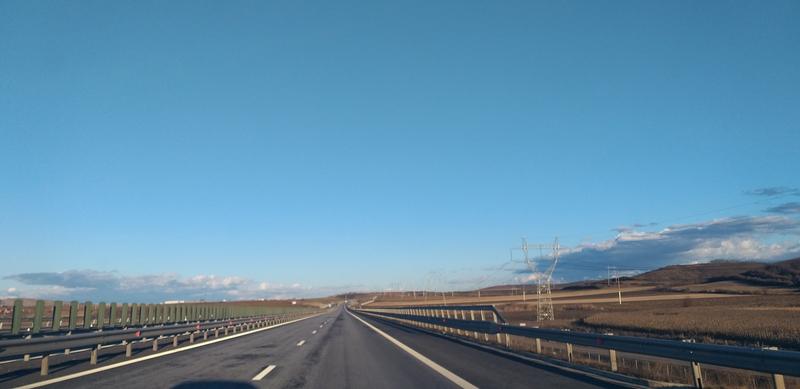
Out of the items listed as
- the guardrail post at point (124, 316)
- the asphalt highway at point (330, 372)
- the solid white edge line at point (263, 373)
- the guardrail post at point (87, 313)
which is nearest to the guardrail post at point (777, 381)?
the asphalt highway at point (330, 372)

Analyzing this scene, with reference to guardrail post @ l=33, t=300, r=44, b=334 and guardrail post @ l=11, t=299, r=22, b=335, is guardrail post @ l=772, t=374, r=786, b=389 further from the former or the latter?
guardrail post @ l=33, t=300, r=44, b=334

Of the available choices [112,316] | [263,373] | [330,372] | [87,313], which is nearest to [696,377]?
[330,372]

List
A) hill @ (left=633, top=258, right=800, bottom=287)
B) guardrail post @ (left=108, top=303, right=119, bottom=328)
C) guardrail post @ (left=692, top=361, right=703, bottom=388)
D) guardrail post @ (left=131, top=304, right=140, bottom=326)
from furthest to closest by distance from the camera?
hill @ (left=633, top=258, right=800, bottom=287) < guardrail post @ (left=131, top=304, right=140, bottom=326) < guardrail post @ (left=108, top=303, right=119, bottom=328) < guardrail post @ (left=692, top=361, right=703, bottom=388)

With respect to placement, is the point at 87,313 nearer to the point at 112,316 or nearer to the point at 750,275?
the point at 112,316

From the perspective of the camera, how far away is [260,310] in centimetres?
A: 10644

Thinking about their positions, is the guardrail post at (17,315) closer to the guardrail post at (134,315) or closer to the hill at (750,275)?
the guardrail post at (134,315)

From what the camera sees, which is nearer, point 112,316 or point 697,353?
point 697,353

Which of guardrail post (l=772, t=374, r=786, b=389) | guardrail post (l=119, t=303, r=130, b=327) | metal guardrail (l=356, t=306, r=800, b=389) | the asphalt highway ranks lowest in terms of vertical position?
the asphalt highway

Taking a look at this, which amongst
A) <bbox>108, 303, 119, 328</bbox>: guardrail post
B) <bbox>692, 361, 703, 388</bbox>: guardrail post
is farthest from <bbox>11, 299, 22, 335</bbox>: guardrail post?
<bbox>692, 361, 703, 388</bbox>: guardrail post

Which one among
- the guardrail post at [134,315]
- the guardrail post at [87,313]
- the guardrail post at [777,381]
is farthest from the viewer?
the guardrail post at [134,315]

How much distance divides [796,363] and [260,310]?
105m

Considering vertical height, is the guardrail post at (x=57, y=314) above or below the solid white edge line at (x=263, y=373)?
above

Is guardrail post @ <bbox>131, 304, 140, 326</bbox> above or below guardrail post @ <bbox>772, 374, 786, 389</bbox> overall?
above

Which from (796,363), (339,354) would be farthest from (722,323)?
(796,363)
